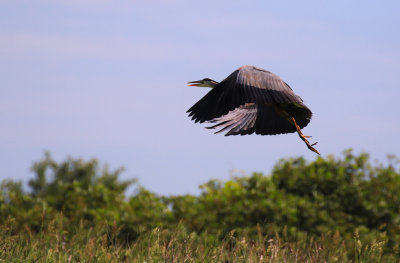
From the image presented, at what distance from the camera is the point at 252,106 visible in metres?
6.86

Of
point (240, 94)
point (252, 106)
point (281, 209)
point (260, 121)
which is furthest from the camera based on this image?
point (281, 209)

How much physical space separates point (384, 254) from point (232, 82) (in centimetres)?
390

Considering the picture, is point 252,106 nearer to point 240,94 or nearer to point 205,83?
point 205,83

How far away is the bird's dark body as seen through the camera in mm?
5340

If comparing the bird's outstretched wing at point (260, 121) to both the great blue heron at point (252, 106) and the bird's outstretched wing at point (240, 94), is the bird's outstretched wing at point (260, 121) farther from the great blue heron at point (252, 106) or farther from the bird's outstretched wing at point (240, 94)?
the bird's outstretched wing at point (240, 94)

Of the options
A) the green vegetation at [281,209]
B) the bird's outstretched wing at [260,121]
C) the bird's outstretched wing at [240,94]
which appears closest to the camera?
the bird's outstretched wing at [240,94]

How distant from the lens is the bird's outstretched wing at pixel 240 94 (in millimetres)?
5285

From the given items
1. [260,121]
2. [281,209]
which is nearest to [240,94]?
[260,121]

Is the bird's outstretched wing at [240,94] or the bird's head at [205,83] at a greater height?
the bird's head at [205,83]

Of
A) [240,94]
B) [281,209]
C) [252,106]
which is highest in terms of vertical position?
[252,106]

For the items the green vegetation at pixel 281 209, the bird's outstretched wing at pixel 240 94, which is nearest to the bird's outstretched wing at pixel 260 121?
the bird's outstretched wing at pixel 240 94

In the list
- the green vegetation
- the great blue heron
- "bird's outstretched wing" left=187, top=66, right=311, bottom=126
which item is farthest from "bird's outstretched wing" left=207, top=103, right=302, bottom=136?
the green vegetation

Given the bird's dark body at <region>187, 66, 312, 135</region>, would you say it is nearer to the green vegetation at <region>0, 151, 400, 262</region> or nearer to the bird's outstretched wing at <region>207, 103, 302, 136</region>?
the bird's outstretched wing at <region>207, 103, 302, 136</region>

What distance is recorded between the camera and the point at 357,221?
809 centimetres
